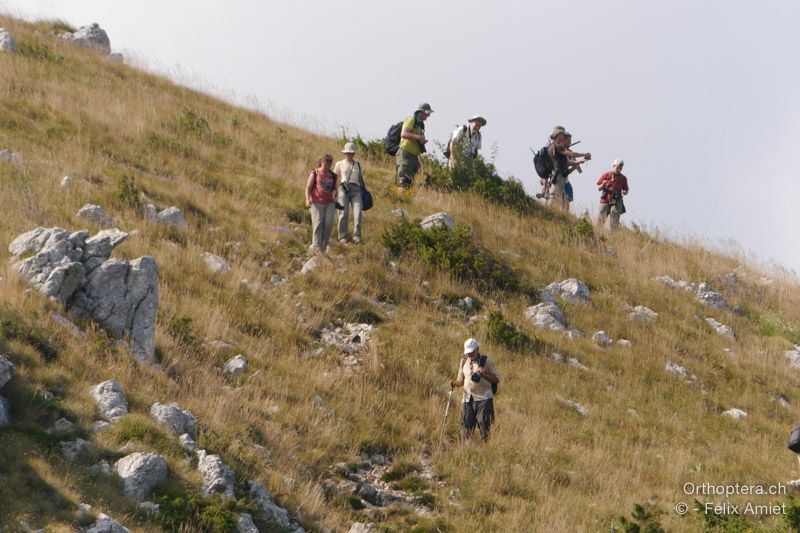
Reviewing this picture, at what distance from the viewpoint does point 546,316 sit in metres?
16.5

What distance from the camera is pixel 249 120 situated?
2367 cm

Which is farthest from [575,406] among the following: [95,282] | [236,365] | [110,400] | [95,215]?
[95,215]

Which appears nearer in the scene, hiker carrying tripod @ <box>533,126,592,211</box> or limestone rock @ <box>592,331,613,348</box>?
limestone rock @ <box>592,331,613,348</box>

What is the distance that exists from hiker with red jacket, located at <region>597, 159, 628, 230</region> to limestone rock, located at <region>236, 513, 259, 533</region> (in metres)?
14.2

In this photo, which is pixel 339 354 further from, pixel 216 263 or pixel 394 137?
pixel 394 137

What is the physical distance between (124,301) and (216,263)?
3760 mm

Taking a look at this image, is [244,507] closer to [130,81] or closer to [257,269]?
[257,269]

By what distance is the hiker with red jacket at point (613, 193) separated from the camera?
21.0 m

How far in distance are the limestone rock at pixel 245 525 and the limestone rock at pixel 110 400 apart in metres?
1.56

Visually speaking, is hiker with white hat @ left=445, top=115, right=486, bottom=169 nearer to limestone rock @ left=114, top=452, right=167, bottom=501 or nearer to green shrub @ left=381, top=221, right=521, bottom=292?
green shrub @ left=381, top=221, right=521, bottom=292

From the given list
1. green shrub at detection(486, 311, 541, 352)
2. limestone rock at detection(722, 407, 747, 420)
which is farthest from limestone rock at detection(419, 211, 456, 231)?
limestone rock at detection(722, 407, 747, 420)

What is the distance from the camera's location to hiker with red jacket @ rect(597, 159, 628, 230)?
2103 cm

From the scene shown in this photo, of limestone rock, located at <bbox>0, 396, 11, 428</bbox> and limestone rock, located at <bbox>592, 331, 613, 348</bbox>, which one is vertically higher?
limestone rock, located at <bbox>592, 331, 613, 348</bbox>

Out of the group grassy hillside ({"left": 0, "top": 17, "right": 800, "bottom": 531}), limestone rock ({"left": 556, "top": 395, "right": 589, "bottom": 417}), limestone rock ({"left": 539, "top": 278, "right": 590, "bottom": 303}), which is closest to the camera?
grassy hillside ({"left": 0, "top": 17, "right": 800, "bottom": 531})
